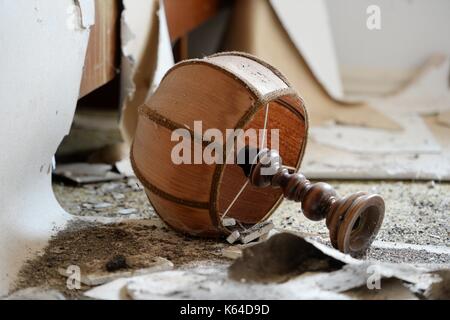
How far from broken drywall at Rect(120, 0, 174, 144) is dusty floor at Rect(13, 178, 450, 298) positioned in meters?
0.36

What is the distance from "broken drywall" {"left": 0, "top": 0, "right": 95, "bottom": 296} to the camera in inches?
72.9

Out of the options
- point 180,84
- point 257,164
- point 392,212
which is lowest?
point 392,212

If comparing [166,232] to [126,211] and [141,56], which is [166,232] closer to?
[126,211]

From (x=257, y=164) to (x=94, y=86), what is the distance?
897 mm

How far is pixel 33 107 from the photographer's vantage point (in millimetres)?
2020

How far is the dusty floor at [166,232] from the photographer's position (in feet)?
6.28

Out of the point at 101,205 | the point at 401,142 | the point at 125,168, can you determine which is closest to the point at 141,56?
the point at 125,168

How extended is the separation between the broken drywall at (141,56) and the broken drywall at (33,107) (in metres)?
0.50

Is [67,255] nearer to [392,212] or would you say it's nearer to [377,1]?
[392,212]

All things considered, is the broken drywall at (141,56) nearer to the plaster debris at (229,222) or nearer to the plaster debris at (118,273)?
the plaster debris at (229,222)

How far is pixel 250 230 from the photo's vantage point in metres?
2.11

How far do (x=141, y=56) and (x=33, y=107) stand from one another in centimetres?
103

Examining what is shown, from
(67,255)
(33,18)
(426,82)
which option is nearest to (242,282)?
(67,255)
